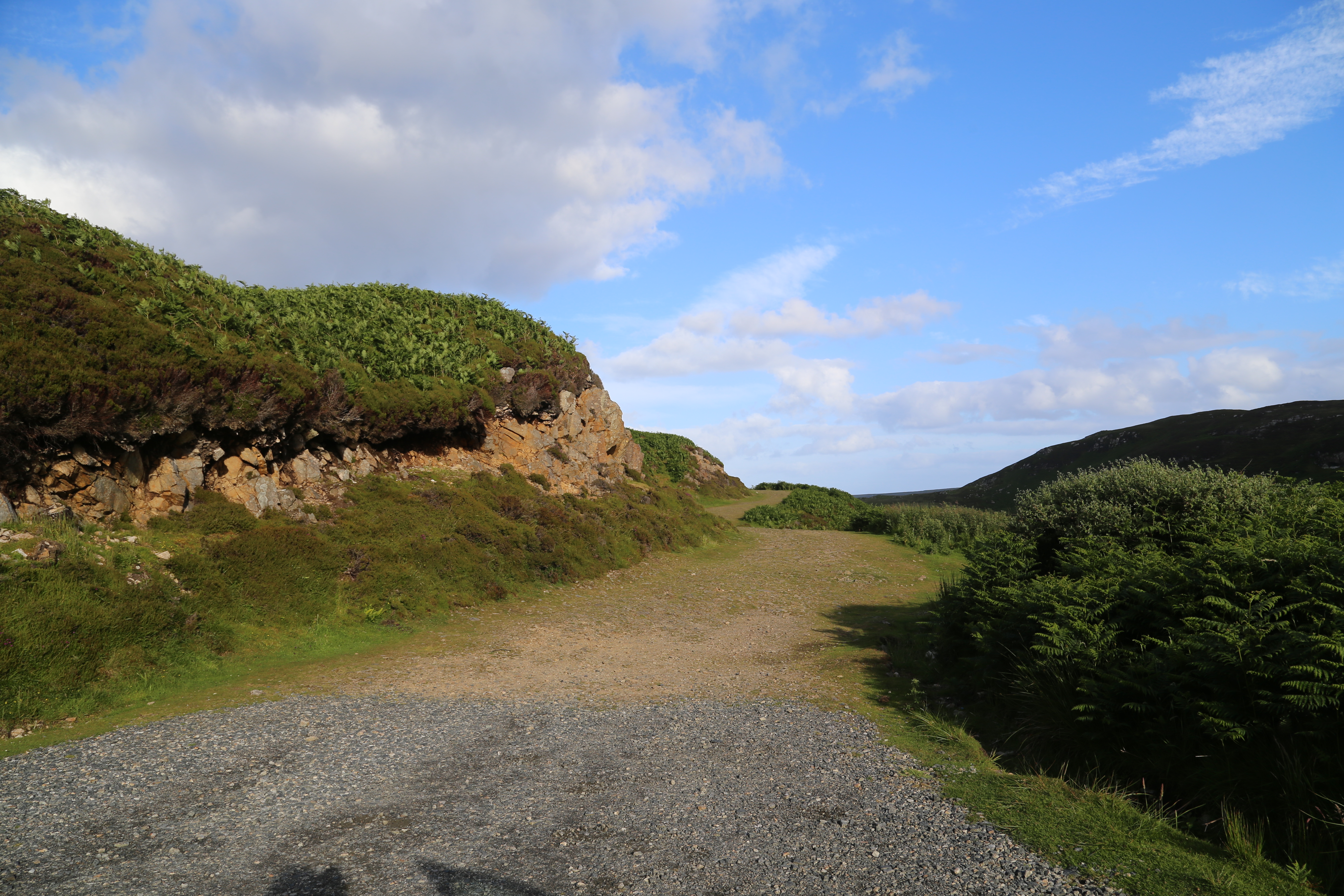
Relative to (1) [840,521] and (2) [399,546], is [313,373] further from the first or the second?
(1) [840,521]

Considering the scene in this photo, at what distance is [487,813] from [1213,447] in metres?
61.0

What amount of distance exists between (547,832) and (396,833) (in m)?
1.32

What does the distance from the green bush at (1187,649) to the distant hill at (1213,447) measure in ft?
60.6

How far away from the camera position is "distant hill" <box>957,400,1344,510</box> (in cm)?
3716

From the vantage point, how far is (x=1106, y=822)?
5.46m

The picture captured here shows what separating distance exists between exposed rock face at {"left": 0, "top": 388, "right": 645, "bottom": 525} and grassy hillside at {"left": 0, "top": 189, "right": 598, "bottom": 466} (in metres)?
0.53

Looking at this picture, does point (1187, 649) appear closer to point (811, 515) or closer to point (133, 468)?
point (133, 468)

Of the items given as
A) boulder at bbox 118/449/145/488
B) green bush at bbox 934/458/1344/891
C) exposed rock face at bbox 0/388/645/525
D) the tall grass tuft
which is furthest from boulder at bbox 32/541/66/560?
the tall grass tuft

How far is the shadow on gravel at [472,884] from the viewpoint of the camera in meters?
4.63

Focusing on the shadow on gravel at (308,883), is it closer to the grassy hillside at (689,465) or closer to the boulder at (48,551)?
the boulder at (48,551)

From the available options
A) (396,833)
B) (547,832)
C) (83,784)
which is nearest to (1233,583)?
(547,832)

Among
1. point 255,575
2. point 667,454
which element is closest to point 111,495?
point 255,575

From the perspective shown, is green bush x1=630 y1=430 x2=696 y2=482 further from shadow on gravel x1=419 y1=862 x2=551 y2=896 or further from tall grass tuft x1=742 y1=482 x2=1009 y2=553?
shadow on gravel x1=419 y1=862 x2=551 y2=896

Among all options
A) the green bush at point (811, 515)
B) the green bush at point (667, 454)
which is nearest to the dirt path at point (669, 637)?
the green bush at point (811, 515)
